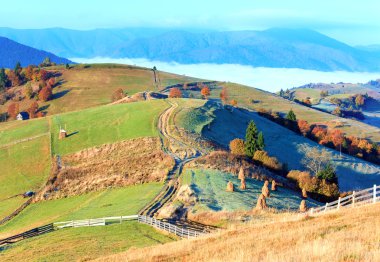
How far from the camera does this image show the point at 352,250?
18.8 m

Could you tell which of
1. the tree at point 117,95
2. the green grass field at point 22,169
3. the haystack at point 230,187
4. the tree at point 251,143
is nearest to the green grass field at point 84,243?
the haystack at point 230,187

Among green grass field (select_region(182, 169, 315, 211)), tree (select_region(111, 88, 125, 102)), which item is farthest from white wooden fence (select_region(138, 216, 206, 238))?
tree (select_region(111, 88, 125, 102))

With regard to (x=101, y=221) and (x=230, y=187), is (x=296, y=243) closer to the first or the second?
(x=101, y=221)

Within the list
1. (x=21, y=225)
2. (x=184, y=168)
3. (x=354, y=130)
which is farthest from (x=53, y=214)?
(x=354, y=130)

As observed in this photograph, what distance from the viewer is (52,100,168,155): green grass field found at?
319ft

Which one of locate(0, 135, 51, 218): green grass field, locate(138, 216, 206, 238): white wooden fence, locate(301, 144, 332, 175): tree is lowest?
locate(301, 144, 332, 175): tree

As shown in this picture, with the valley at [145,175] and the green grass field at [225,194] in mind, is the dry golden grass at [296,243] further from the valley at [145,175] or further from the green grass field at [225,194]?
the green grass field at [225,194]

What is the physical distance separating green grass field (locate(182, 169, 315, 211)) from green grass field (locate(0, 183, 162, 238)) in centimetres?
553

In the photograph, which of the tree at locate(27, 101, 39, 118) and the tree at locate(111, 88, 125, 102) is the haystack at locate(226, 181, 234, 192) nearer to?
the tree at locate(27, 101, 39, 118)

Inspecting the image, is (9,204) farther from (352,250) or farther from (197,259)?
(352,250)

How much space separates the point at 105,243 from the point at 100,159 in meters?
48.5

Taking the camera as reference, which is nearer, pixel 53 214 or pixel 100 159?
pixel 53 214

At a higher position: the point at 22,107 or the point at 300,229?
the point at 300,229

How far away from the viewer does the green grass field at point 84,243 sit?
37.8 meters
